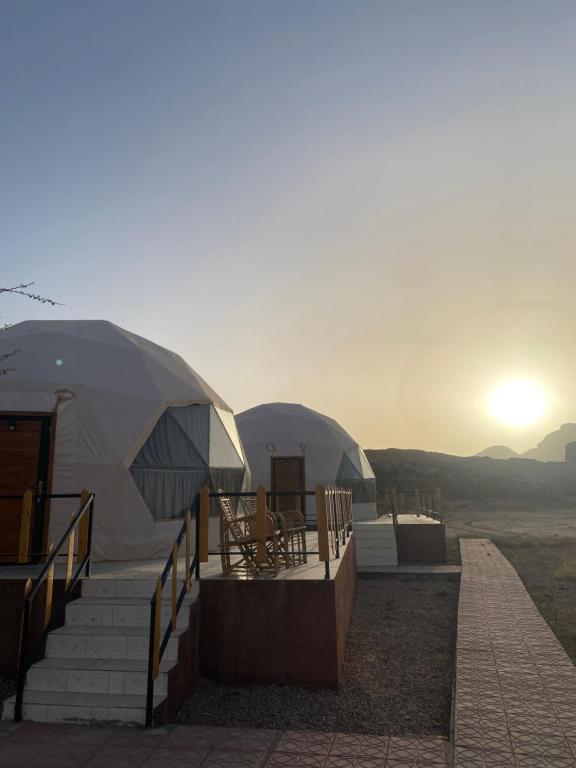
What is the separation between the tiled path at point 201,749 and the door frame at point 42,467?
4175 millimetres

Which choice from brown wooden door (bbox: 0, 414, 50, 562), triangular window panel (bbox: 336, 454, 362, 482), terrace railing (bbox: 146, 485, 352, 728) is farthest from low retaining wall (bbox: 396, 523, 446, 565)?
brown wooden door (bbox: 0, 414, 50, 562)

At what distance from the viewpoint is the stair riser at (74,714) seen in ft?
14.5

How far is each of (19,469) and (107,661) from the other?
4.52m

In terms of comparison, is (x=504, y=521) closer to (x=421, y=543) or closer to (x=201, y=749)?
(x=421, y=543)

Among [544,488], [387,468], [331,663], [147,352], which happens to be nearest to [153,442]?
[147,352]

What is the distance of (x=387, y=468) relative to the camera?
49000 mm

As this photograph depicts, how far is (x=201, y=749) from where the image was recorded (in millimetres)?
3947

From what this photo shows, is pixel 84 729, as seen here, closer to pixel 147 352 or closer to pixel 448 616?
pixel 448 616

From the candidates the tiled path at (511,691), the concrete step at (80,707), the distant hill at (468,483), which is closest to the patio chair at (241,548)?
the concrete step at (80,707)

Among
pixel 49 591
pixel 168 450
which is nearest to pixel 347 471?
pixel 168 450

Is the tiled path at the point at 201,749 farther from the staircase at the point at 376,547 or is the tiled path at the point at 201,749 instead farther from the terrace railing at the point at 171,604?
the staircase at the point at 376,547

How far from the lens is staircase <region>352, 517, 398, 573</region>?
525 inches

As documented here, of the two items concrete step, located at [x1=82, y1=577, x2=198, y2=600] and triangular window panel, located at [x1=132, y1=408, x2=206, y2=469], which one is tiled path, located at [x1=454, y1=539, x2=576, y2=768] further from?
triangular window panel, located at [x1=132, y1=408, x2=206, y2=469]

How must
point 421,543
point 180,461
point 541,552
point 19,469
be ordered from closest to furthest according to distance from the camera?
point 19,469
point 180,461
point 421,543
point 541,552
